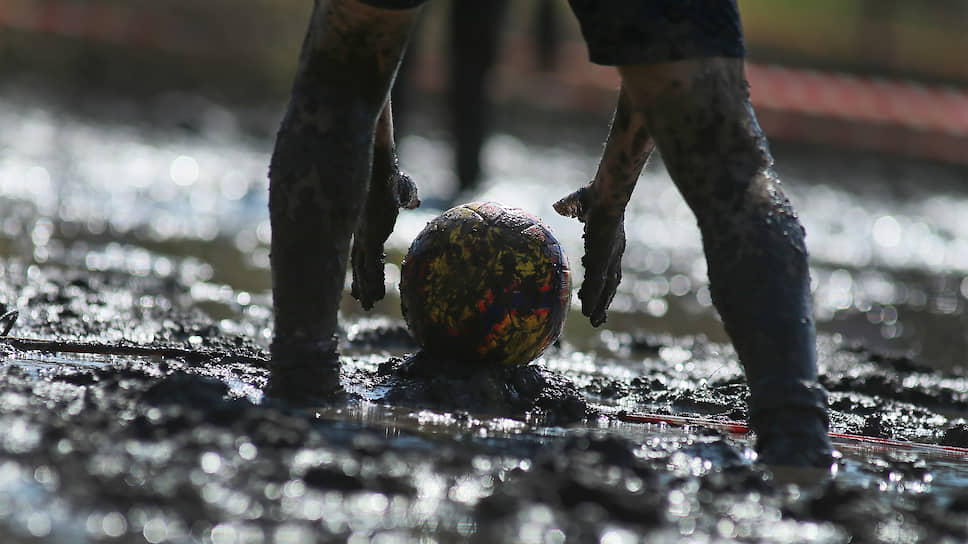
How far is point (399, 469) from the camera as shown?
2422 mm

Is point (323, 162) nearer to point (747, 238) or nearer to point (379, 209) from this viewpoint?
point (379, 209)

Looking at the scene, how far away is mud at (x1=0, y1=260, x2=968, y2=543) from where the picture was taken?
2129 millimetres

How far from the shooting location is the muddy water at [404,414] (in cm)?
219

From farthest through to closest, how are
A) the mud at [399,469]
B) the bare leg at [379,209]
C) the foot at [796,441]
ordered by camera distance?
1. the bare leg at [379,209]
2. the foot at [796,441]
3. the mud at [399,469]

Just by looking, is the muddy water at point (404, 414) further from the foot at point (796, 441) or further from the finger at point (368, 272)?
the finger at point (368, 272)

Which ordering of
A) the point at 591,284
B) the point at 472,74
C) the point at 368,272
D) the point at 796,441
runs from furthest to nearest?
the point at 472,74, the point at 591,284, the point at 368,272, the point at 796,441

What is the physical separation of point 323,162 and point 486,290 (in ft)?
2.96

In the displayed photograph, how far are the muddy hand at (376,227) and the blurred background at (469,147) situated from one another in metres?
1.62

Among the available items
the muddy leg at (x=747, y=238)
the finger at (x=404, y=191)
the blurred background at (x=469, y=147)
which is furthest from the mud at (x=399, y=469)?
the blurred background at (x=469, y=147)

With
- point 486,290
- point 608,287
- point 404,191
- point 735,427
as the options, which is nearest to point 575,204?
point 608,287

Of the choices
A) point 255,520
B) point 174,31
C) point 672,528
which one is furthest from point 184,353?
point 174,31

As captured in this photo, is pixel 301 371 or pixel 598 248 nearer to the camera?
pixel 301 371

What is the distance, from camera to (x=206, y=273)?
659 centimetres

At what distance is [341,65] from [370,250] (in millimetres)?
893
